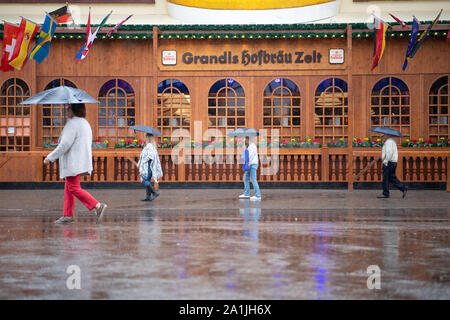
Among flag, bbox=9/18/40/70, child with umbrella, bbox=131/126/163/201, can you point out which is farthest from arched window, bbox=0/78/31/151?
child with umbrella, bbox=131/126/163/201

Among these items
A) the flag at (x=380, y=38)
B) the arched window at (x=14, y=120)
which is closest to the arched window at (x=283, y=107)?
the flag at (x=380, y=38)

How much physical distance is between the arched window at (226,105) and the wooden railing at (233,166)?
1611mm

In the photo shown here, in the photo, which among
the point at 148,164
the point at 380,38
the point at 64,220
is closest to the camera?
the point at 64,220

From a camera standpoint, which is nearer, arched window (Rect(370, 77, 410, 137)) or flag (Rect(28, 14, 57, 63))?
flag (Rect(28, 14, 57, 63))

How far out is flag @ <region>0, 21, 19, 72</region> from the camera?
696 inches

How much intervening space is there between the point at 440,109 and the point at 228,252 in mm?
15870

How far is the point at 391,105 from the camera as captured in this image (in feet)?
70.6

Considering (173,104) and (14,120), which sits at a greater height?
(173,104)

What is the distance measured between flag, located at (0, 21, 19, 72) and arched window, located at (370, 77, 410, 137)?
1173 cm

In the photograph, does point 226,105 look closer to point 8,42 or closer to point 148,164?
point 148,164

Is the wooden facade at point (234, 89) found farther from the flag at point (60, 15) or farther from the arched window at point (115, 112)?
the flag at point (60, 15)

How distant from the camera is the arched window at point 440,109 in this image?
21344 millimetres

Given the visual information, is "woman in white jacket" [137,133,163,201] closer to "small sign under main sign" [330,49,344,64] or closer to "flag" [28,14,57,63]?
"flag" [28,14,57,63]

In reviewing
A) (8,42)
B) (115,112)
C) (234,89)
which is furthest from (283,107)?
(8,42)
